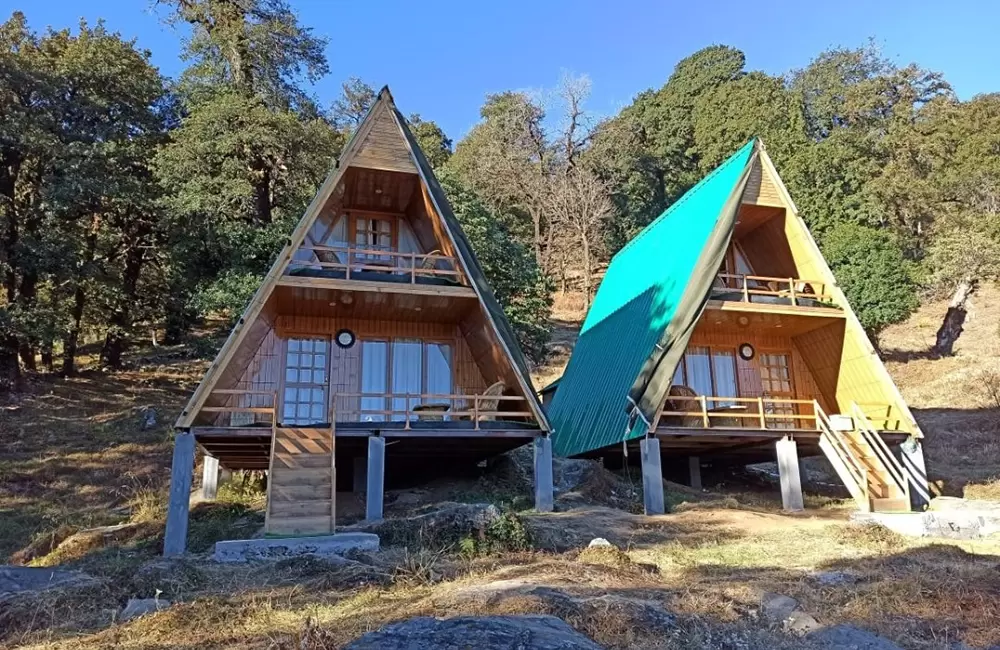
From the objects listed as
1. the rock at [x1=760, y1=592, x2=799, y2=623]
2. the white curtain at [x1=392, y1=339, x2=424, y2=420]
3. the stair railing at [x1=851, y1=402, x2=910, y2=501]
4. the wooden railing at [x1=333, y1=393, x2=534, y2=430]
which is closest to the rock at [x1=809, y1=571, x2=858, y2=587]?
the rock at [x1=760, y1=592, x2=799, y2=623]

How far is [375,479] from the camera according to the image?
548 inches

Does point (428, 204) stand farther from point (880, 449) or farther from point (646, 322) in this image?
point (880, 449)

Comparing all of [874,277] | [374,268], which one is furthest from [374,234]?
[874,277]

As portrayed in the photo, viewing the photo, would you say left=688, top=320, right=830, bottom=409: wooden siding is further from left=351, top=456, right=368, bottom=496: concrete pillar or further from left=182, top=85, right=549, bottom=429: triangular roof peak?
left=351, top=456, right=368, bottom=496: concrete pillar

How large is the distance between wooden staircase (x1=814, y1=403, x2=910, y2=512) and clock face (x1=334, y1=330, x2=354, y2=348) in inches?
435

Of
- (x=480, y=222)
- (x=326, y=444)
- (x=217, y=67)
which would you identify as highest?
(x=217, y=67)

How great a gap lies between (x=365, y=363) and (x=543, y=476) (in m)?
5.14

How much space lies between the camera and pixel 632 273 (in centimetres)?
2336

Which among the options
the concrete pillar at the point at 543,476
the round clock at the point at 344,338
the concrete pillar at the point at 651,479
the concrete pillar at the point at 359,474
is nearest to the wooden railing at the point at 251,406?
the round clock at the point at 344,338

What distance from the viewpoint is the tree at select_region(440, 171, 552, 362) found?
28000 millimetres

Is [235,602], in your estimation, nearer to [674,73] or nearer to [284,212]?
[284,212]

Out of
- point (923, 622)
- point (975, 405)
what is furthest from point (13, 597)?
point (975, 405)

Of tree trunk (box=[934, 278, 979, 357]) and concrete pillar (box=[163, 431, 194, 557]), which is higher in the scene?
tree trunk (box=[934, 278, 979, 357])

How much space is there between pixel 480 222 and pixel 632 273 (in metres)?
7.38
